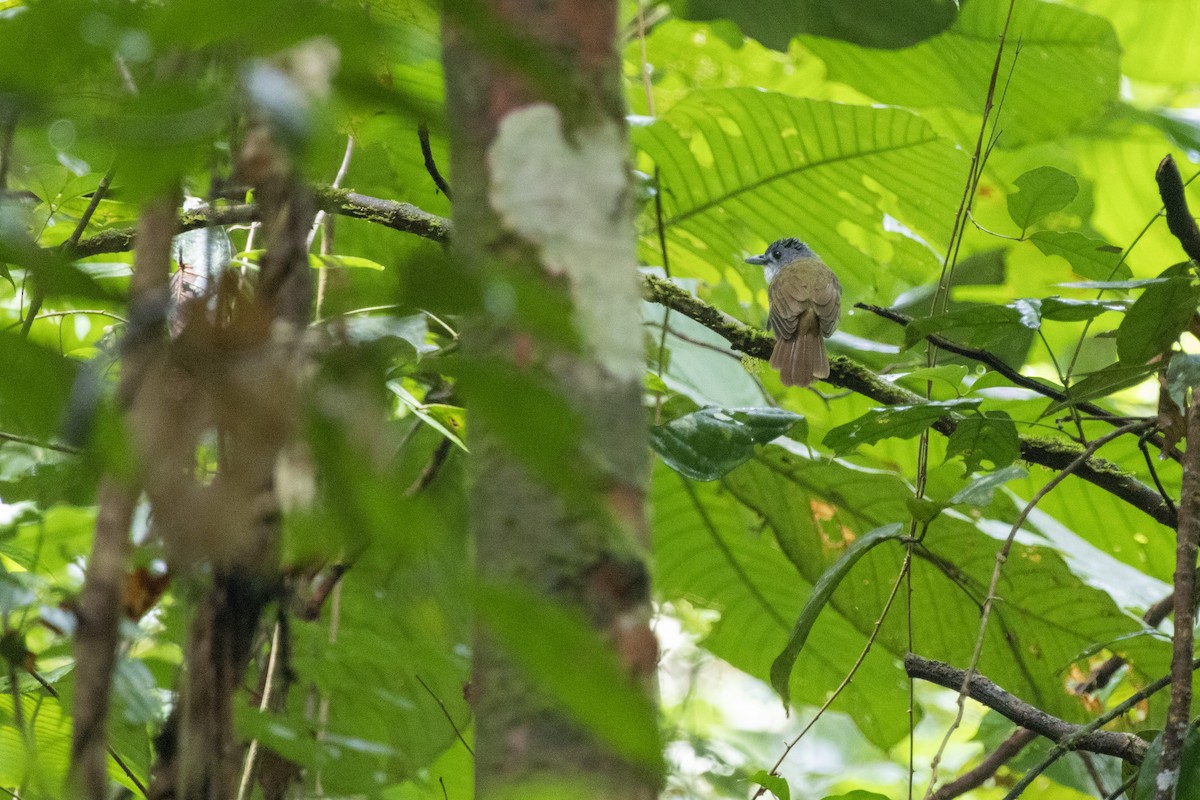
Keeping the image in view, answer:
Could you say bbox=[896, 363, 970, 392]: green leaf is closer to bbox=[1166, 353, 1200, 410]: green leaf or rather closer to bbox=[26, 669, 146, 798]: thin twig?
bbox=[1166, 353, 1200, 410]: green leaf

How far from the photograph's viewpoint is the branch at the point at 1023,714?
68.0 inches

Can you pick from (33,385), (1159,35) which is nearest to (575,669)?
(33,385)

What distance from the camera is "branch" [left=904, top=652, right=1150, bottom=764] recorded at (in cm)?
173

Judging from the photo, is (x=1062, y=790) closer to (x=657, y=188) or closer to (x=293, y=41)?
(x=657, y=188)

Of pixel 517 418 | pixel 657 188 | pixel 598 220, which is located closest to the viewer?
pixel 517 418

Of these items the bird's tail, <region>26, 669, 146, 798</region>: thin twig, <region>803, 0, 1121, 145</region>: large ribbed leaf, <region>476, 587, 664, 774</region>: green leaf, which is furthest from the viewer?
<region>803, 0, 1121, 145</region>: large ribbed leaf

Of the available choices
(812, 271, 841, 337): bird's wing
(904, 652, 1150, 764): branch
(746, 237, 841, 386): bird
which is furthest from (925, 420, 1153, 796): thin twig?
(812, 271, 841, 337): bird's wing

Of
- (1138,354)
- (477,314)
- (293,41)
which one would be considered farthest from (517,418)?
(1138,354)

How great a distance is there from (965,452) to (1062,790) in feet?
5.18

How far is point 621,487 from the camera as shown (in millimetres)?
712

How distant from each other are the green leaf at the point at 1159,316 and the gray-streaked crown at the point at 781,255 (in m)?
1.97

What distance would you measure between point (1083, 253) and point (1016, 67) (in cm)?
145

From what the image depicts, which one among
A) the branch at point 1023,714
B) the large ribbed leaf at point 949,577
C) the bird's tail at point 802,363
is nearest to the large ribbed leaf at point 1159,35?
the bird's tail at point 802,363

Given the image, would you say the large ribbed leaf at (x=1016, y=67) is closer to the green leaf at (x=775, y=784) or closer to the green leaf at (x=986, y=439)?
the green leaf at (x=986, y=439)
